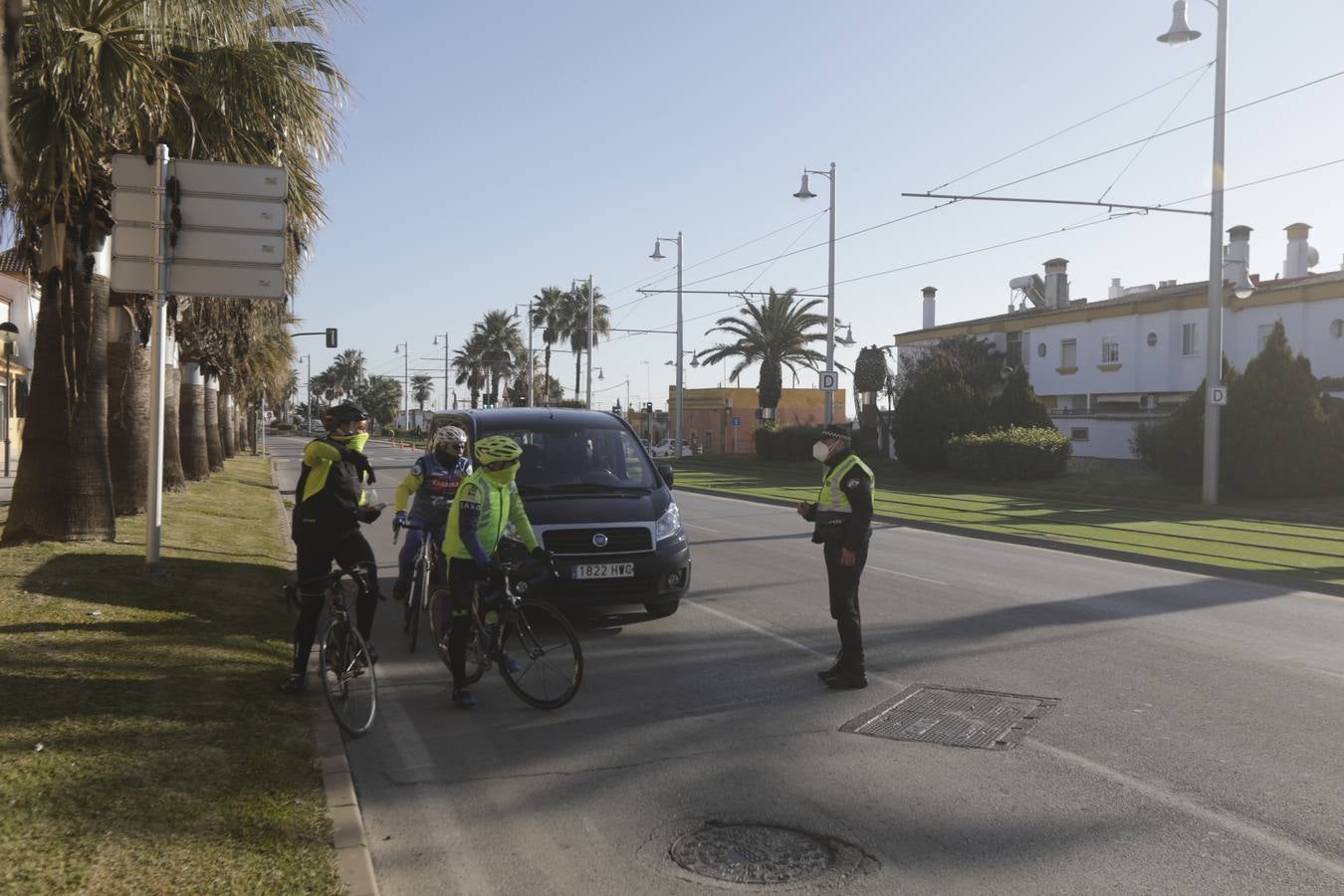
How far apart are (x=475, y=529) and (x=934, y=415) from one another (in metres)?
33.5

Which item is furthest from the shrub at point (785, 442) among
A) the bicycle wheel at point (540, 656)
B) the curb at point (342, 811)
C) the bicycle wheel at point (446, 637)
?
the curb at point (342, 811)

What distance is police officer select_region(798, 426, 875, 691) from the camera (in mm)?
7602

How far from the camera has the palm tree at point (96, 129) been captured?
1071 centimetres

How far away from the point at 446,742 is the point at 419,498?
346 cm

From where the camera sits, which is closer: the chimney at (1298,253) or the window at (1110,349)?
the window at (1110,349)

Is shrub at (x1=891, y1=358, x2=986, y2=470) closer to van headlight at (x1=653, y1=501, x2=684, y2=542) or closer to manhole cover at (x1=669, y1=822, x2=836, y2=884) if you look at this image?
van headlight at (x1=653, y1=501, x2=684, y2=542)

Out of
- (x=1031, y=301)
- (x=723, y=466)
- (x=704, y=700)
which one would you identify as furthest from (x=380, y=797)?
(x=1031, y=301)

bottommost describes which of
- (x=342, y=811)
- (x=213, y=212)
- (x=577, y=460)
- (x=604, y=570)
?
(x=342, y=811)

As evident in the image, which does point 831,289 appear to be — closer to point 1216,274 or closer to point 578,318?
point 1216,274

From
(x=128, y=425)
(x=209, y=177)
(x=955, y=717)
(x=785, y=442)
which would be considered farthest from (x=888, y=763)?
(x=785, y=442)

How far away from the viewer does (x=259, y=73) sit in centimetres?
1252

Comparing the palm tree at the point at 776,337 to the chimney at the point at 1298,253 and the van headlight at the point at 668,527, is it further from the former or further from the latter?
the van headlight at the point at 668,527

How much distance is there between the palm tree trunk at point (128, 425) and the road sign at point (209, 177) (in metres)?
5.93

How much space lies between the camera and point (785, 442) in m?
48.2
